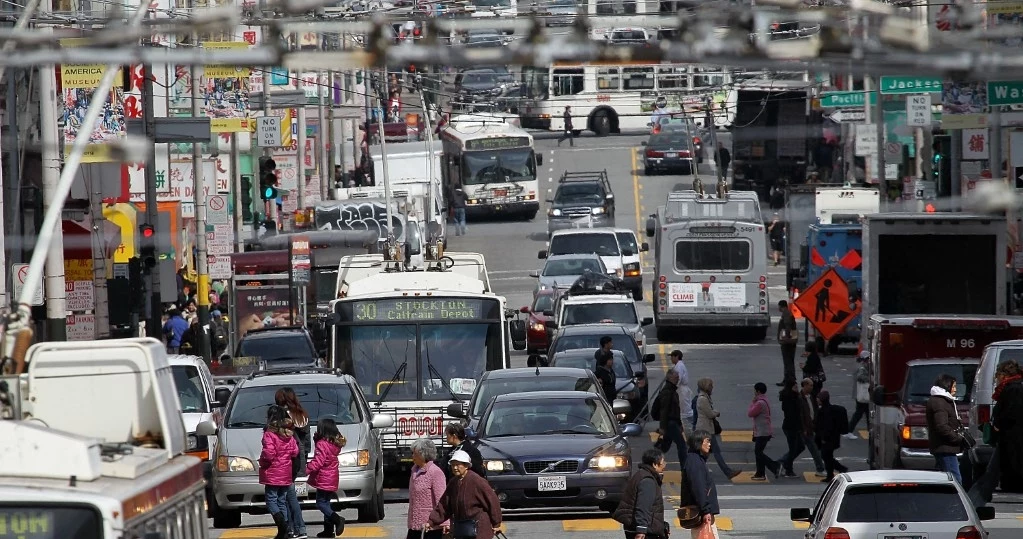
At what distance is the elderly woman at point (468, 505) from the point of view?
48.3ft

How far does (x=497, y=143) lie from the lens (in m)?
67.3

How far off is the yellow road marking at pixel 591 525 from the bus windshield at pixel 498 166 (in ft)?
157

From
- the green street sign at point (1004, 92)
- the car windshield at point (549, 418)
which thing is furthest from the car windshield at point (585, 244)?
the car windshield at point (549, 418)

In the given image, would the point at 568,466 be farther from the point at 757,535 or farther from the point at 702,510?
the point at 702,510

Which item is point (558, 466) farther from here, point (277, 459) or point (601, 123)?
point (601, 123)

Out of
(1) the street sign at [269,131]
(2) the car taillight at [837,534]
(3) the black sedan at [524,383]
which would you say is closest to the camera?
(2) the car taillight at [837,534]

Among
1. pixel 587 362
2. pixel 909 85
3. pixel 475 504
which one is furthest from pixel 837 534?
pixel 909 85

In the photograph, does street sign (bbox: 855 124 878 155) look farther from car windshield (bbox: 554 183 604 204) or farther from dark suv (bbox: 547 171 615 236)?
car windshield (bbox: 554 183 604 204)

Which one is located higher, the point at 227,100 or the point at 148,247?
the point at 227,100

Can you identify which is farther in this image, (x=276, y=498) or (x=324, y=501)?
(x=324, y=501)

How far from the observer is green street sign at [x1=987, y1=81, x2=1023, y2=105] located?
3095 cm

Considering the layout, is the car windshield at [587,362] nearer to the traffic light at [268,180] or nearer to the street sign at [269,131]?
the traffic light at [268,180]

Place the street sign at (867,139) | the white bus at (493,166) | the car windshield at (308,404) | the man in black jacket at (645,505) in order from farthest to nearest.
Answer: the street sign at (867,139) → the white bus at (493,166) → the car windshield at (308,404) → the man in black jacket at (645,505)

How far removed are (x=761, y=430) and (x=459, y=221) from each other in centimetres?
4144
